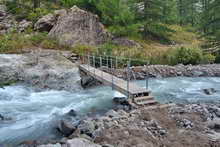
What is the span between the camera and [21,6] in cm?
2094

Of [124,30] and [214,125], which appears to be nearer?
[214,125]

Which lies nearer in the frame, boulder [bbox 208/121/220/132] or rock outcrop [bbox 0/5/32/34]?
boulder [bbox 208/121/220/132]

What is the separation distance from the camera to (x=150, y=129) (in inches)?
213

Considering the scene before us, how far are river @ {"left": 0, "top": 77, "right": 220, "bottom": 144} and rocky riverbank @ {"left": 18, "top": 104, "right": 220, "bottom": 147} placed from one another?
1160 mm

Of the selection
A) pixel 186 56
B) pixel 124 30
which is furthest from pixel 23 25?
pixel 186 56

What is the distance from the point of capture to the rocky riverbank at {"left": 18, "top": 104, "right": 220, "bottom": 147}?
4.73m

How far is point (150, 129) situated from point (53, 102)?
459cm

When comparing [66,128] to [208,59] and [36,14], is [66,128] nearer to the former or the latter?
[208,59]

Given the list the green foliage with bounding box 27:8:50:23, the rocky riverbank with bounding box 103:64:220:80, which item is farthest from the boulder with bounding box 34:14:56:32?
the rocky riverbank with bounding box 103:64:220:80

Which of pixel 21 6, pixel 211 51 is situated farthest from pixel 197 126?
pixel 21 6

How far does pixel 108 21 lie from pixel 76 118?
1399 centimetres

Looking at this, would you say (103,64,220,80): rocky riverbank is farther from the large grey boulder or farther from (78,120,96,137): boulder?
the large grey boulder

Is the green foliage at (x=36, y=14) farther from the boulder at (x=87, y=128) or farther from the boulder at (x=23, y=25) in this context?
the boulder at (x=87, y=128)

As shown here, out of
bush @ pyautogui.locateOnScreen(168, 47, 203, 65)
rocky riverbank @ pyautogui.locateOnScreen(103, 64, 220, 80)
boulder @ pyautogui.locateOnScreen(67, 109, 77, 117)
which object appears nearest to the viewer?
boulder @ pyautogui.locateOnScreen(67, 109, 77, 117)
